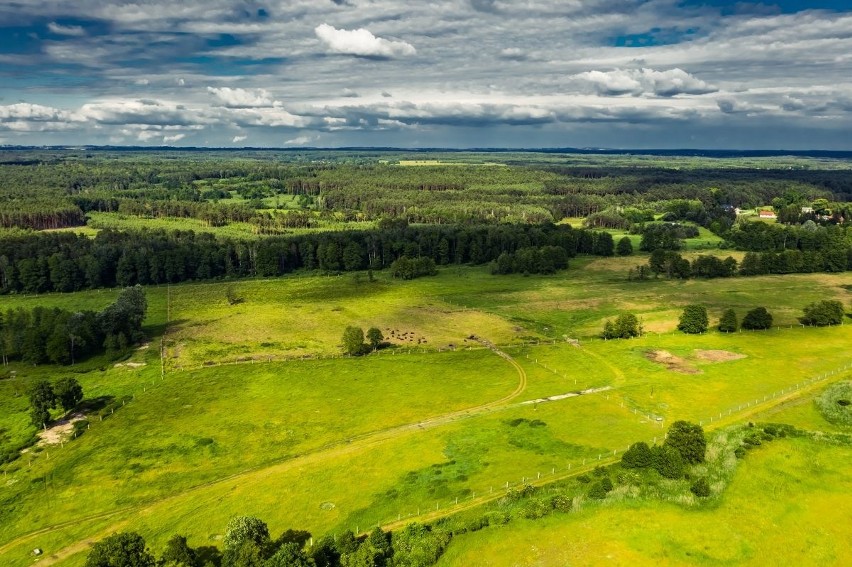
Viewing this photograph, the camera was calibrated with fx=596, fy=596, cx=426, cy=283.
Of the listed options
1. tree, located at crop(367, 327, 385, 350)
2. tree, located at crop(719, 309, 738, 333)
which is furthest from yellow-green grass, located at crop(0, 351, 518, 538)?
tree, located at crop(719, 309, 738, 333)

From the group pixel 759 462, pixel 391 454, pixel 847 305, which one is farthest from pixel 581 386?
pixel 847 305

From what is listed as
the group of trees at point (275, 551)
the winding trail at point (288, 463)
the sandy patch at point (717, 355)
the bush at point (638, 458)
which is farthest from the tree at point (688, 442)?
the sandy patch at point (717, 355)

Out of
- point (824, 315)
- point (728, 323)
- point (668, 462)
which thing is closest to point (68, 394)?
point (668, 462)

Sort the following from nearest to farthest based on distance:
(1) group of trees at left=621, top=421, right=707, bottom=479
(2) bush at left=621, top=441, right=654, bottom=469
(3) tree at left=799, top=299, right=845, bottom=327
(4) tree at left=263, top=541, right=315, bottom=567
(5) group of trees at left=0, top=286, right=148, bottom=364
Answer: (4) tree at left=263, top=541, right=315, bottom=567
(1) group of trees at left=621, top=421, right=707, bottom=479
(2) bush at left=621, top=441, right=654, bottom=469
(5) group of trees at left=0, top=286, right=148, bottom=364
(3) tree at left=799, top=299, right=845, bottom=327

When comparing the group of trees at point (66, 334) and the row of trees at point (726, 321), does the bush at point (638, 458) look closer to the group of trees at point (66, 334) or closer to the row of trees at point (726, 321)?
the row of trees at point (726, 321)

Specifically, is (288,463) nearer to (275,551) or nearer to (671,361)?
(275,551)

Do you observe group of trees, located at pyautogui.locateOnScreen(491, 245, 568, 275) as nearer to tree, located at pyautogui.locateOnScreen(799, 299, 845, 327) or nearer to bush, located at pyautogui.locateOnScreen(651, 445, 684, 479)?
tree, located at pyautogui.locateOnScreen(799, 299, 845, 327)

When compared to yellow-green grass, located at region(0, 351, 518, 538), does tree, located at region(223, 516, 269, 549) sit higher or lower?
higher
